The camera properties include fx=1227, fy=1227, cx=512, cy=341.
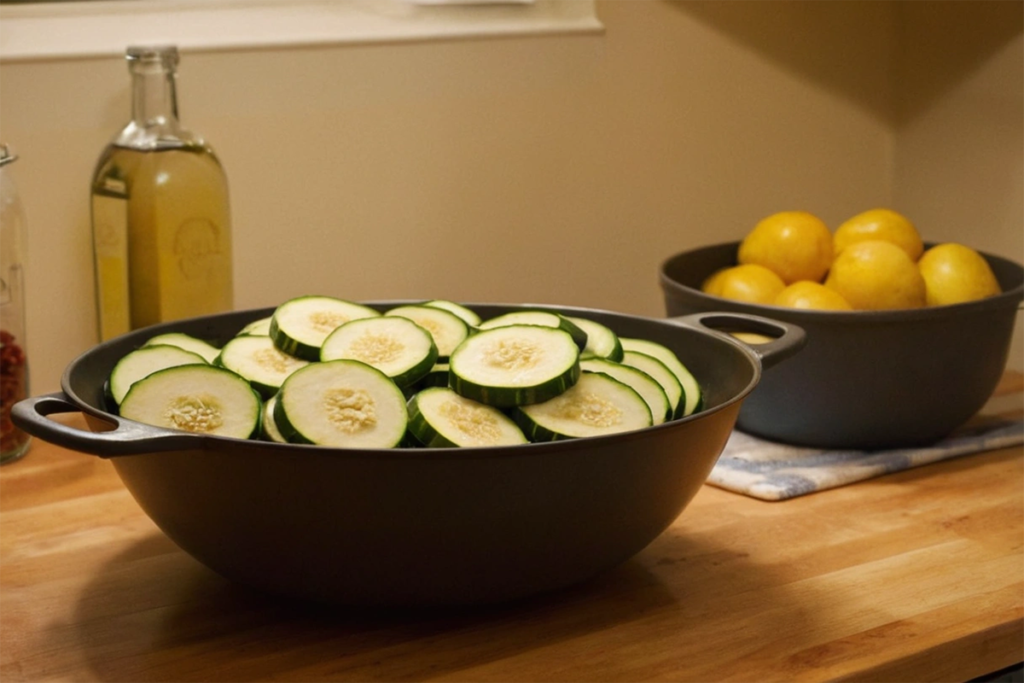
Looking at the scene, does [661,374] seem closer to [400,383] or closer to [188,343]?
[400,383]

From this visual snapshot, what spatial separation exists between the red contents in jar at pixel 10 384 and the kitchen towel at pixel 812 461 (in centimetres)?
63

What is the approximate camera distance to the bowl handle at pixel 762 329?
0.92 meters

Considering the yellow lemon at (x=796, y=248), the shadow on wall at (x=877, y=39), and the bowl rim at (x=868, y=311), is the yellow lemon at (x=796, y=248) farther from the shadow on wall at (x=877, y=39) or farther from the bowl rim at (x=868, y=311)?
the shadow on wall at (x=877, y=39)

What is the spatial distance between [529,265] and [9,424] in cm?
67

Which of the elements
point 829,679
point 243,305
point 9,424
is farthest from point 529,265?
point 829,679

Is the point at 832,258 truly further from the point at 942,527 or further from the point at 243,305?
the point at 243,305

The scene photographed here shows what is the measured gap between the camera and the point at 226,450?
68 cm

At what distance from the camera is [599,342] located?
3.09 feet

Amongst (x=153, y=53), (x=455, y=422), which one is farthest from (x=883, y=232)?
(x=153, y=53)

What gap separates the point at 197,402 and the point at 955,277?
74 centimetres

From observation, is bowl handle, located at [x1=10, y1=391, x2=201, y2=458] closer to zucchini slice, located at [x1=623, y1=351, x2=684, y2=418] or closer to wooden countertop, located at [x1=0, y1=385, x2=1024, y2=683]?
wooden countertop, located at [x1=0, y1=385, x2=1024, y2=683]

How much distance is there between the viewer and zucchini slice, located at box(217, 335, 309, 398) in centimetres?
85

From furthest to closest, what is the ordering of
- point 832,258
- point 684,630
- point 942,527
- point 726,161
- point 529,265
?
1. point 726,161
2. point 529,265
3. point 832,258
4. point 942,527
5. point 684,630

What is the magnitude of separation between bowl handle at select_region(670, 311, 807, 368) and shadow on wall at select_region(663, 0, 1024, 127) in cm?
Result: 66
